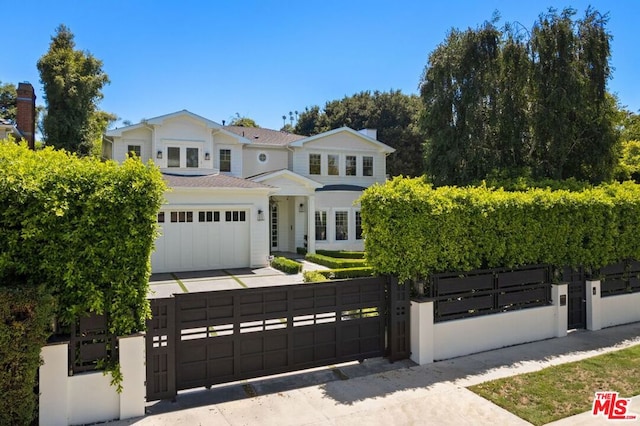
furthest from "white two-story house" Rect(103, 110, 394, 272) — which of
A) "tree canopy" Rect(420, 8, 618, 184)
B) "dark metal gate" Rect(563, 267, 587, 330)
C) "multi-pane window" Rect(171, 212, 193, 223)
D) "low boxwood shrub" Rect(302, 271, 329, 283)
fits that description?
"dark metal gate" Rect(563, 267, 587, 330)

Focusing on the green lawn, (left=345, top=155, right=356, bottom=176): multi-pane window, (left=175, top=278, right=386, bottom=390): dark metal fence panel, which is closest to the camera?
the green lawn

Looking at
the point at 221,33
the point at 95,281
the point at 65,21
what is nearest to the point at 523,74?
the point at 221,33

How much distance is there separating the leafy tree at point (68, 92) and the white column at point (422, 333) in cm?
2432

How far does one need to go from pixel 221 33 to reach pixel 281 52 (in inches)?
121

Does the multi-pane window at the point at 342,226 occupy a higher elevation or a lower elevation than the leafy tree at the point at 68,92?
lower

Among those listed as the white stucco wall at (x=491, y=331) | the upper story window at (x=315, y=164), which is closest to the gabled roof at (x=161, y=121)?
the upper story window at (x=315, y=164)

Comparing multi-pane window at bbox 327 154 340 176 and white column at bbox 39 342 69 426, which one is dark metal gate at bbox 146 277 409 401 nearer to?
white column at bbox 39 342 69 426

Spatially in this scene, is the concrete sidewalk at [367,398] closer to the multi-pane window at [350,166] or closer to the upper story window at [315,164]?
the upper story window at [315,164]

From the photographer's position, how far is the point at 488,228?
7.62 meters

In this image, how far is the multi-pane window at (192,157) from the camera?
19.0m

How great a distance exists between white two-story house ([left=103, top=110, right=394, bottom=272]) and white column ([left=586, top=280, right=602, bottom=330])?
907 centimetres

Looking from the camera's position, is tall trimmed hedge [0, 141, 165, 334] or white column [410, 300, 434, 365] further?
white column [410, 300, 434, 365]

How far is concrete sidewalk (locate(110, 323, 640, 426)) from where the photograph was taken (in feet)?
16.1

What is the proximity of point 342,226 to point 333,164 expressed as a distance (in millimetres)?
3577
